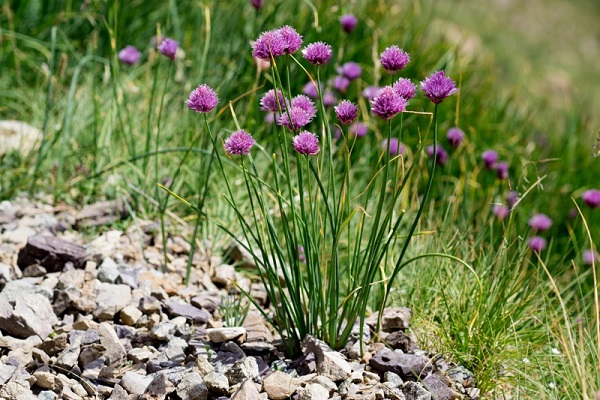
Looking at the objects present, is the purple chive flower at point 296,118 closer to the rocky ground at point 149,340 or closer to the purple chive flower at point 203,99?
the purple chive flower at point 203,99

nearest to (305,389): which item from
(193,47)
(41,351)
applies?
(41,351)

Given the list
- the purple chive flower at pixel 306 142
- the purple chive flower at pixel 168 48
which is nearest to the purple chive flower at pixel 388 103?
the purple chive flower at pixel 306 142

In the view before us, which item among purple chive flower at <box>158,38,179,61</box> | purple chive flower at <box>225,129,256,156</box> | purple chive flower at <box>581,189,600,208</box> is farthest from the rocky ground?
purple chive flower at <box>581,189,600,208</box>

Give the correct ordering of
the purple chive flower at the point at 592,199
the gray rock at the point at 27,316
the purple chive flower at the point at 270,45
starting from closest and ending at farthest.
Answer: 1. the purple chive flower at the point at 270,45
2. the gray rock at the point at 27,316
3. the purple chive flower at the point at 592,199

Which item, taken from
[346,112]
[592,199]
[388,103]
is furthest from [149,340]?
[592,199]

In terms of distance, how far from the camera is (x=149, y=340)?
2.44 metres

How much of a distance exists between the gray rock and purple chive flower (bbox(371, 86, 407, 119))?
4.29 ft

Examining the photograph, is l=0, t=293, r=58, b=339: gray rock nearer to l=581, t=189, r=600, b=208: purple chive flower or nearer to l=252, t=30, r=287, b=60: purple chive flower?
l=252, t=30, r=287, b=60: purple chive flower

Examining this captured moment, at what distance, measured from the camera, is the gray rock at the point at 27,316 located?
2.36 meters

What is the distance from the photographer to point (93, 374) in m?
2.23

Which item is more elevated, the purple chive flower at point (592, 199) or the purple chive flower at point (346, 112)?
the purple chive flower at point (346, 112)

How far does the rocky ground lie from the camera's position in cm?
210

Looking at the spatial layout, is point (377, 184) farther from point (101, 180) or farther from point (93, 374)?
point (93, 374)

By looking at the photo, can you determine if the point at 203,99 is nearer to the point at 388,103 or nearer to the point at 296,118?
the point at 296,118
